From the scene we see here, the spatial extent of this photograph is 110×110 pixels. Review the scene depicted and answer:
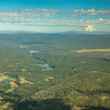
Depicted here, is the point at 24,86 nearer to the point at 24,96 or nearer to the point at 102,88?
the point at 24,96

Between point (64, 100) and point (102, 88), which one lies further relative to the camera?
point (102, 88)

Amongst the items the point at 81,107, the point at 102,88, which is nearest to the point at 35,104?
the point at 81,107

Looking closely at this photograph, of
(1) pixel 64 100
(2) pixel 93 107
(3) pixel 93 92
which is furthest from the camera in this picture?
(3) pixel 93 92

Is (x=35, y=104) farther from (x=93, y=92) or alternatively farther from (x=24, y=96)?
(x=93, y=92)

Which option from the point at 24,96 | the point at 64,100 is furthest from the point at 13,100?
the point at 64,100

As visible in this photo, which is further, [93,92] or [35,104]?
[93,92]

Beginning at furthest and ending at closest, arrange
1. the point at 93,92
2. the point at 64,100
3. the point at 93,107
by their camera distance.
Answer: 1. the point at 93,92
2. the point at 64,100
3. the point at 93,107
